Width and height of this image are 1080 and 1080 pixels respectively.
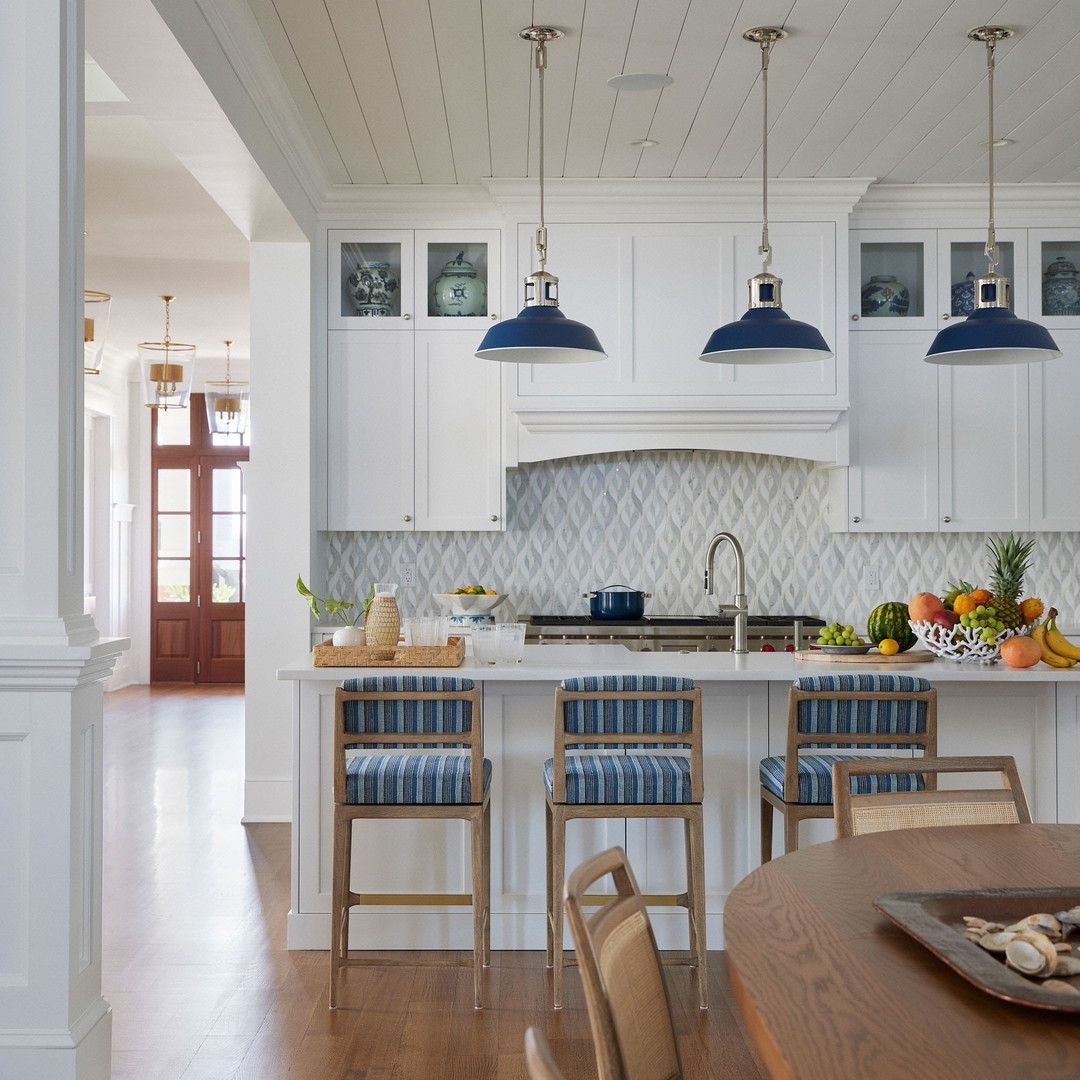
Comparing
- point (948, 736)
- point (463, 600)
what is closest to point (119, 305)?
point (463, 600)

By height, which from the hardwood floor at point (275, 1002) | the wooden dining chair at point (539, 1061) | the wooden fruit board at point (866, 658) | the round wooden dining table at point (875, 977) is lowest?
the hardwood floor at point (275, 1002)

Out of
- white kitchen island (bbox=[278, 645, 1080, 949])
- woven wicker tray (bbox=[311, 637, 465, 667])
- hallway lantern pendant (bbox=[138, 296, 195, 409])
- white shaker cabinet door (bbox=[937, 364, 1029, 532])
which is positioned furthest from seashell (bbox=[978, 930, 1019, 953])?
hallway lantern pendant (bbox=[138, 296, 195, 409])

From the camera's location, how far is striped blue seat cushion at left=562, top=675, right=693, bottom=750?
9.66ft

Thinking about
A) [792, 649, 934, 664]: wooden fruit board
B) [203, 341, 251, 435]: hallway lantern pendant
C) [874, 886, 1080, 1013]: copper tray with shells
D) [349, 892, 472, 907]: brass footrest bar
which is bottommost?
[349, 892, 472, 907]: brass footrest bar

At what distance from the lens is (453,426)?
525 cm

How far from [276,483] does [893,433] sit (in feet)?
9.72

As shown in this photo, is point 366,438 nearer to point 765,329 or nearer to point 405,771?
point 765,329

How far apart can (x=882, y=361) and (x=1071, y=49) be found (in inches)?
69.7

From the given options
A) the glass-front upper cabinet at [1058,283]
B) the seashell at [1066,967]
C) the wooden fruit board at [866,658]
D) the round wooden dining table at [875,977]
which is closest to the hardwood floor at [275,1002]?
the wooden fruit board at [866,658]

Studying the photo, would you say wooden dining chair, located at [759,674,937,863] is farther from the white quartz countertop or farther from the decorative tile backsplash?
the decorative tile backsplash

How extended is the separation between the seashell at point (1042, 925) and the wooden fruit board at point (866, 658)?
2.21 meters

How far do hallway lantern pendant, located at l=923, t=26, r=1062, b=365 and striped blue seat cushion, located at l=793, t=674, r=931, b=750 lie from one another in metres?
1.15

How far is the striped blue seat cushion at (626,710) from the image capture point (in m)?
2.94

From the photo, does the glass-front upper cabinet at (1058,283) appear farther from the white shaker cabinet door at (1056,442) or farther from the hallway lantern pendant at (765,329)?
the hallway lantern pendant at (765,329)
